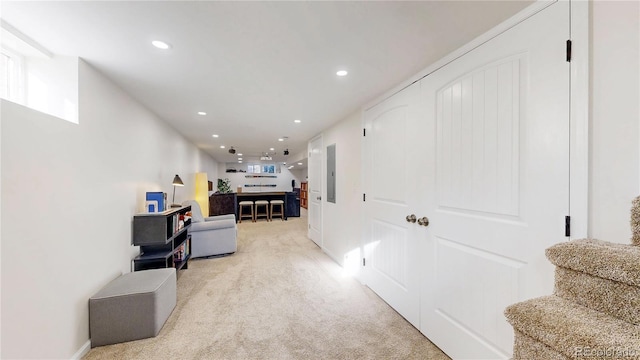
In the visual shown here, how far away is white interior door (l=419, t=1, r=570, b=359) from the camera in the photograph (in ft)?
3.96

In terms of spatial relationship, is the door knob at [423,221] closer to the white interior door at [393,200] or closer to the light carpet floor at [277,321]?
the white interior door at [393,200]

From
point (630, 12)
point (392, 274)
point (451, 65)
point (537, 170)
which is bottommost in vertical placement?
point (392, 274)

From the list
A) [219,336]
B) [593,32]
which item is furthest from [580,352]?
[219,336]

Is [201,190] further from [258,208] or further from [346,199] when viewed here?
[346,199]

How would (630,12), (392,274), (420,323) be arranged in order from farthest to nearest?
(392,274)
(420,323)
(630,12)

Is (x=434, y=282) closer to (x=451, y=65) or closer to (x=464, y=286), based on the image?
(x=464, y=286)

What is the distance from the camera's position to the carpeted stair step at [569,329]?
70cm

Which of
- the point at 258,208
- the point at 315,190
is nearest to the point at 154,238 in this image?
the point at 315,190

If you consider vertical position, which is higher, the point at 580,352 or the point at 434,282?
the point at 580,352

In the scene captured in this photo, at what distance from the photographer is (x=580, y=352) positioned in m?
0.72

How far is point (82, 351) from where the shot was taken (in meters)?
1.76

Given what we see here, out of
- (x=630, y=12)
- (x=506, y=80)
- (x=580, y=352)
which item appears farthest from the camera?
(x=506, y=80)

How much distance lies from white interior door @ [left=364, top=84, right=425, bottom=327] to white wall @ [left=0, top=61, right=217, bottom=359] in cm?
257

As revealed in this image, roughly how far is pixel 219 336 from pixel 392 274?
5.43ft
